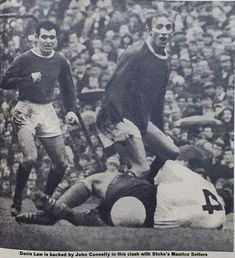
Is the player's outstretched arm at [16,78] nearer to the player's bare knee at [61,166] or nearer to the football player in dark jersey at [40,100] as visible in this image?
the football player in dark jersey at [40,100]

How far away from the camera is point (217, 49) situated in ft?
2.88

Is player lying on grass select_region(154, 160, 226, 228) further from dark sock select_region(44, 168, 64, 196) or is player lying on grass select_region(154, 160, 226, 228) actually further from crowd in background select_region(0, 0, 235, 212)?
dark sock select_region(44, 168, 64, 196)

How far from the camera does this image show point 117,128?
0.87 m

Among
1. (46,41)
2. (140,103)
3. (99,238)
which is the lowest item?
(99,238)

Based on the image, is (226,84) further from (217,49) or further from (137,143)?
(137,143)

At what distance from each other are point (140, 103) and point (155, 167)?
0.38ft

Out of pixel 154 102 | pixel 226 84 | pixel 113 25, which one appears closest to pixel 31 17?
pixel 113 25

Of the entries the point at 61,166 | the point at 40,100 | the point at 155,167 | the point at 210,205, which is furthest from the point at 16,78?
the point at 210,205

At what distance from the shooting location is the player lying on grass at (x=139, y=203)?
850 mm

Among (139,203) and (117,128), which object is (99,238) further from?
(117,128)

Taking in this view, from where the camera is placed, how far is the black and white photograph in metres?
0.85

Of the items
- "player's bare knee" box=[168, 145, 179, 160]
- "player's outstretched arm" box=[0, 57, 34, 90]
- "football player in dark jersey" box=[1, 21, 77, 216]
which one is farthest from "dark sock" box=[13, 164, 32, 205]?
"player's bare knee" box=[168, 145, 179, 160]

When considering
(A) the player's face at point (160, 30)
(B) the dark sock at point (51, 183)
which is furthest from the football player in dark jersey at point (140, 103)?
(B) the dark sock at point (51, 183)

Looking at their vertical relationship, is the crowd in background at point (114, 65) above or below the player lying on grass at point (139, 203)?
above
